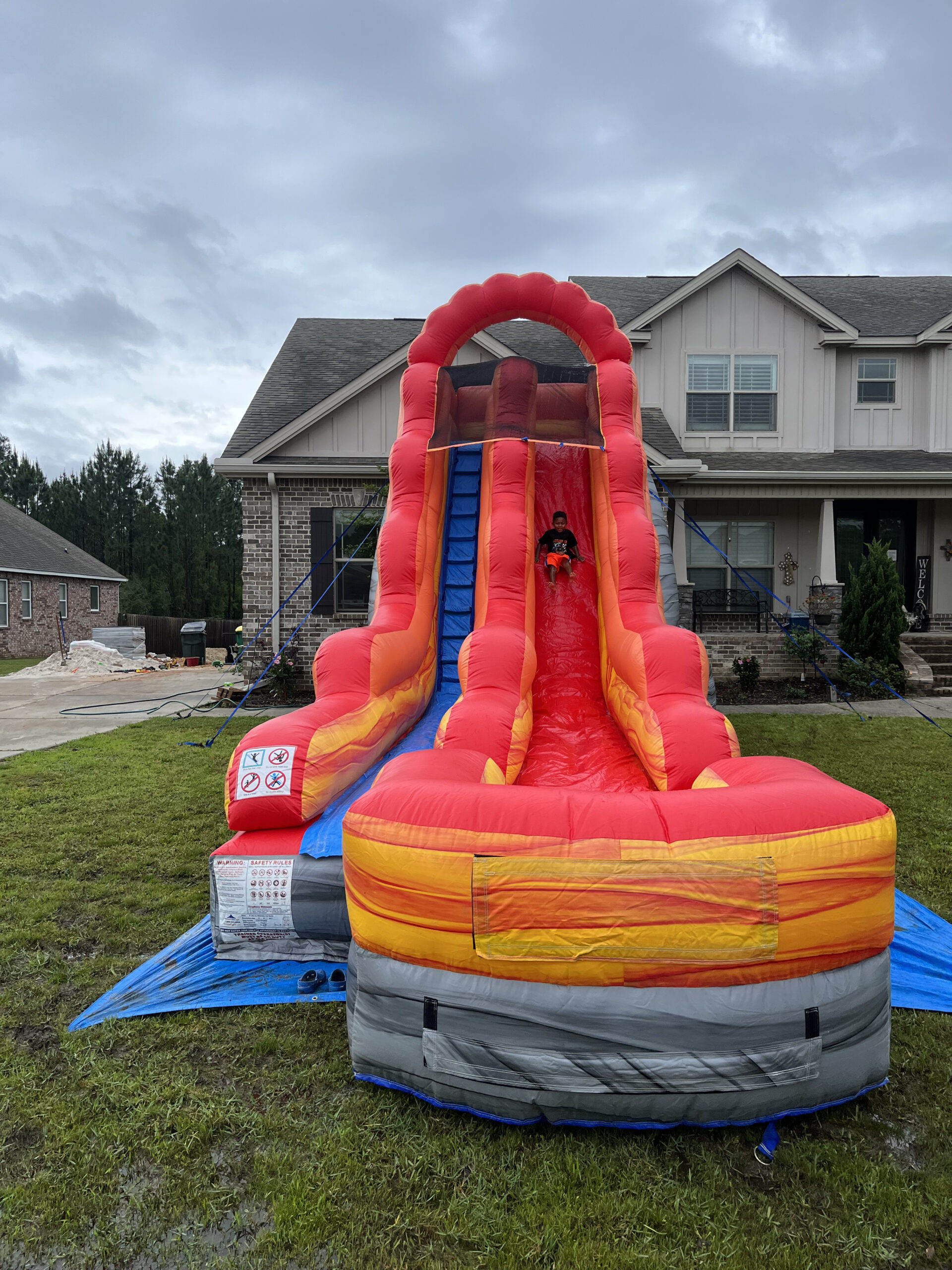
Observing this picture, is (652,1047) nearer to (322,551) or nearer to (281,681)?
(281,681)

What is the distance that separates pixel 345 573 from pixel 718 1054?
9.35 meters

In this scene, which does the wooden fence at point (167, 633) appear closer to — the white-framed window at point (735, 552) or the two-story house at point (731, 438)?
the two-story house at point (731, 438)

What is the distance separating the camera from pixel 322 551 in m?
10.7

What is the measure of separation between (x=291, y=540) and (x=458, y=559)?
480cm

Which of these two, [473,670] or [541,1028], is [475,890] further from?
[473,670]

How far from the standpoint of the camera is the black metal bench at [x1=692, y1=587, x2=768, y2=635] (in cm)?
1176

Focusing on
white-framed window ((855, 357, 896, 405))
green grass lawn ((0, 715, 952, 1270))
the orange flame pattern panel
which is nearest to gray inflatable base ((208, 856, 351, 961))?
green grass lawn ((0, 715, 952, 1270))

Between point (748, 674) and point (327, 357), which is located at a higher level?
point (327, 357)

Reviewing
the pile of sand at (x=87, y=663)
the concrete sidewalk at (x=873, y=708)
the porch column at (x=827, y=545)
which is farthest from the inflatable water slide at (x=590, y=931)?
the pile of sand at (x=87, y=663)

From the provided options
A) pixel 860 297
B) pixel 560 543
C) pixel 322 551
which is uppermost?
pixel 860 297

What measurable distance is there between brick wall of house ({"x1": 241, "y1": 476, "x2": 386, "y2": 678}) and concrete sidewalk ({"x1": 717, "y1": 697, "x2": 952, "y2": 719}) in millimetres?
5646

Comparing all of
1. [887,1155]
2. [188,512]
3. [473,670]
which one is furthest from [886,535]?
[188,512]

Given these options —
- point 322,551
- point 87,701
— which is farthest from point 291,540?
point 87,701

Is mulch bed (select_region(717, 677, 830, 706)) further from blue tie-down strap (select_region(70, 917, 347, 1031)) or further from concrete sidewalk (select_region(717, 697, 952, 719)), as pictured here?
blue tie-down strap (select_region(70, 917, 347, 1031))
